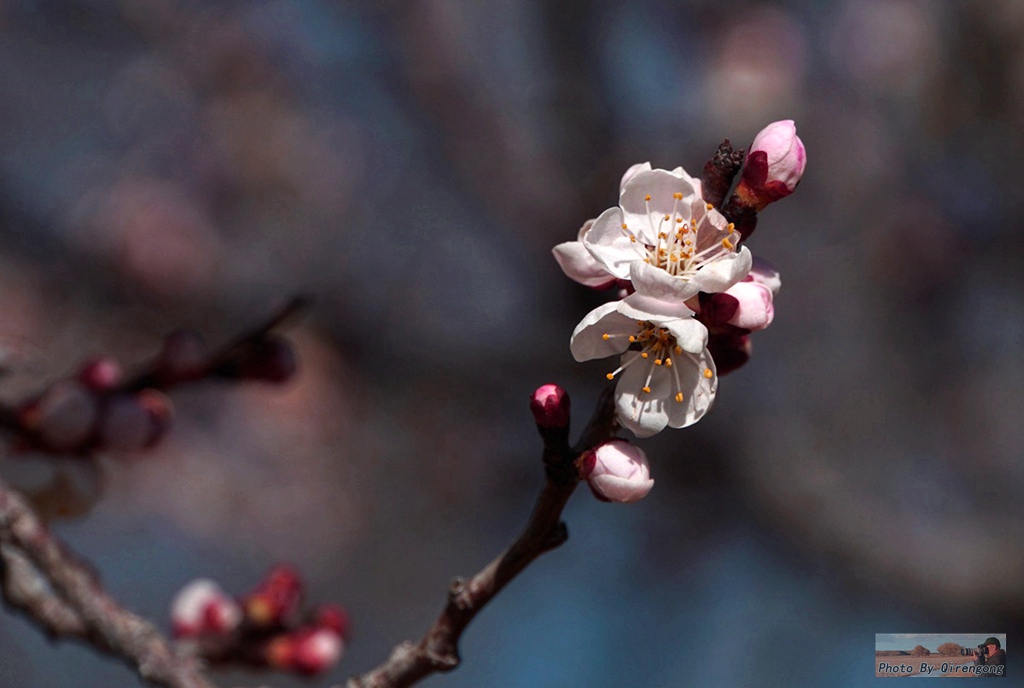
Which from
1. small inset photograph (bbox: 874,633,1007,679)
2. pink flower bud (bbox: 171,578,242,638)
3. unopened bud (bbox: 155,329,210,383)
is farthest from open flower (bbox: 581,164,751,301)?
pink flower bud (bbox: 171,578,242,638)

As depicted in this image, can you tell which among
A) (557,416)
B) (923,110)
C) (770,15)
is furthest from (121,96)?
(557,416)

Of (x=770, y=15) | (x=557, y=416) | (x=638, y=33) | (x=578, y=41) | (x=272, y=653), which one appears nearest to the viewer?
(x=557, y=416)

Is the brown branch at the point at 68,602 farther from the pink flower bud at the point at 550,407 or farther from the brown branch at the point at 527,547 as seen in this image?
the pink flower bud at the point at 550,407

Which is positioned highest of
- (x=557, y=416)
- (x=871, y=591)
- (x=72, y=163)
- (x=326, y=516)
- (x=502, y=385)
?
(x=72, y=163)

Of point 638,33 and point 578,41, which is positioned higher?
point 638,33

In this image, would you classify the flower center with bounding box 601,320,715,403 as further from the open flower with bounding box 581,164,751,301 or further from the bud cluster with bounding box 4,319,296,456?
the bud cluster with bounding box 4,319,296,456

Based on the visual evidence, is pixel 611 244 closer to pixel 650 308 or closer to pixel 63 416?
pixel 650 308

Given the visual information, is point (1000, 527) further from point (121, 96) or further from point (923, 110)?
point (121, 96)
